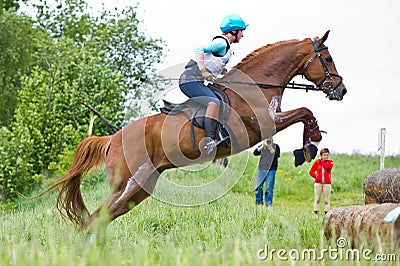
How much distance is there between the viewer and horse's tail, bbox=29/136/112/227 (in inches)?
332

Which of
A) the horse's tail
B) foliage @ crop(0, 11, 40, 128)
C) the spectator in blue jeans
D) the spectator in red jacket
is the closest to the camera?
the horse's tail

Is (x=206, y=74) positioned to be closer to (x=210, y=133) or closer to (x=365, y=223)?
(x=210, y=133)

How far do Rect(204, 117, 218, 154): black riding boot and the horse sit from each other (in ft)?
0.48

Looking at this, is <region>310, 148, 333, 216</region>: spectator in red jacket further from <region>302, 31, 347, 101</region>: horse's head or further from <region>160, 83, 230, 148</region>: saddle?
<region>160, 83, 230, 148</region>: saddle

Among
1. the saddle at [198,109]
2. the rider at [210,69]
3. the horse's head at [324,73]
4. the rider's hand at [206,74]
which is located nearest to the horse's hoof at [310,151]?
the horse's head at [324,73]

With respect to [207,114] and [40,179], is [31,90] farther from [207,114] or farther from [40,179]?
[207,114]

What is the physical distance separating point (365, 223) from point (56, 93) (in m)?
19.5

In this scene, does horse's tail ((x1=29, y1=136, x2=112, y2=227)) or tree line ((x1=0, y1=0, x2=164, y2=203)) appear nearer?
horse's tail ((x1=29, y1=136, x2=112, y2=227))

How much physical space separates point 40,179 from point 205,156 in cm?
1646

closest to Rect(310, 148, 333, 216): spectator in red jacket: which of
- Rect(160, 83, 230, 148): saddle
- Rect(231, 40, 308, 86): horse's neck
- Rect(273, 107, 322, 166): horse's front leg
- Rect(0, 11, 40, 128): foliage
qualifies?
Rect(231, 40, 308, 86): horse's neck

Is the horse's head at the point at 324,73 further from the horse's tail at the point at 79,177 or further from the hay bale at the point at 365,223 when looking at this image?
the horse's tail at the point at 79,177

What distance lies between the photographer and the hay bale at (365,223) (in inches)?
240

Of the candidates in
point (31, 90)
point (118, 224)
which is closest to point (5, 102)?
point (31, 90)

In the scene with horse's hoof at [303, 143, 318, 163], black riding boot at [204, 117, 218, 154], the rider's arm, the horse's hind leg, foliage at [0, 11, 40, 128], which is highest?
foliage at [0, 11, 40, 128]
